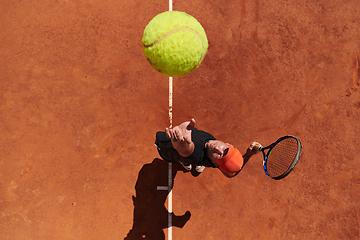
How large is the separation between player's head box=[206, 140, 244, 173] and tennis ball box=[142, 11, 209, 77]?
1.19 meters

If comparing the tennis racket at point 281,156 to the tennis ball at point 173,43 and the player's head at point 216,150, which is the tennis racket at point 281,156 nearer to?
the player's head at point 216,150

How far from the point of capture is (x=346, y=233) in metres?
4.01

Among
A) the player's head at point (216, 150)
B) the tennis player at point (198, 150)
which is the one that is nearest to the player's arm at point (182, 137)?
the tennis player at point (198, 150)

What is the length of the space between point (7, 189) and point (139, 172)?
9.05 feet

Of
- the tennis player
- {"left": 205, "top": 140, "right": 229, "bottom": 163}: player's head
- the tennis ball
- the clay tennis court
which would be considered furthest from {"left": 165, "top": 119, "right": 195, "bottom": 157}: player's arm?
the clay tennis court

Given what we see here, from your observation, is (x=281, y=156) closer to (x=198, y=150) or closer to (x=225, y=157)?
(x=225, y=157)

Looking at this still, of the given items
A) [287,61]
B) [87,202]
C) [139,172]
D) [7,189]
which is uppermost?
[287,61]

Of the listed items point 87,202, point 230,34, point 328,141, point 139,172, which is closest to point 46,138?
point 87,202

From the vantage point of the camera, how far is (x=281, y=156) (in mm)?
3270

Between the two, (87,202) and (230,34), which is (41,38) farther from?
(230,34)

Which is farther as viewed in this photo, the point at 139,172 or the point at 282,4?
the point at 282,4

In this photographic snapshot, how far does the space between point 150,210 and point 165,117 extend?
1.96 m

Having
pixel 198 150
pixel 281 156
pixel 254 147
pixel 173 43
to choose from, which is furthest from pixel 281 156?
pixel 173 43

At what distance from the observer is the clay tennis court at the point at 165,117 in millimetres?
3979
